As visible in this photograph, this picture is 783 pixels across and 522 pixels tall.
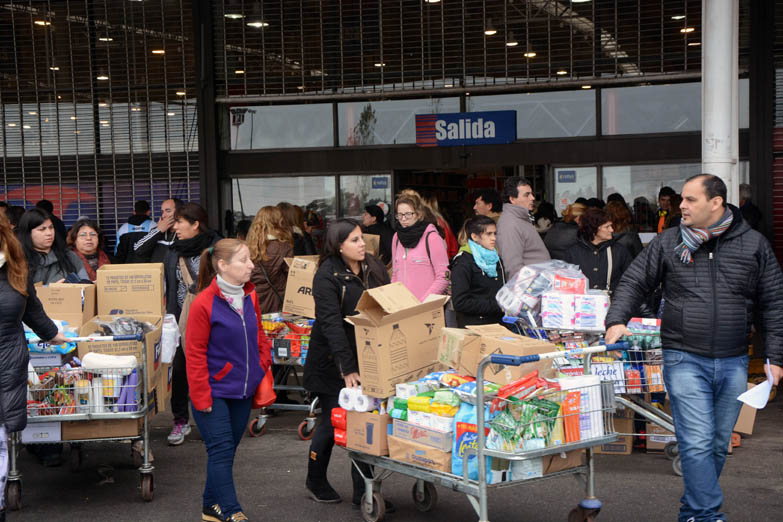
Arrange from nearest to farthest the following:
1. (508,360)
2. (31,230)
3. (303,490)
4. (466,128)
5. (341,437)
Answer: (508,360)
(341,437)
(303,490)
(31,230)
(466,128)

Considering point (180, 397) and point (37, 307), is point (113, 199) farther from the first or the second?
point (37, 307)

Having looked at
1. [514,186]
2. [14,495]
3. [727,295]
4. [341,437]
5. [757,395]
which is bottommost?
[14,495]

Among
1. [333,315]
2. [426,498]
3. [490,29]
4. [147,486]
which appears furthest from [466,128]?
[147,486]

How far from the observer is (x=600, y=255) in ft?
24.9

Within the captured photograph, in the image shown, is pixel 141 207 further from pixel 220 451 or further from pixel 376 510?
pixel 376 510

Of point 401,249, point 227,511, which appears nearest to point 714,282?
point 227,511

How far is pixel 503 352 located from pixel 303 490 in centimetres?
216

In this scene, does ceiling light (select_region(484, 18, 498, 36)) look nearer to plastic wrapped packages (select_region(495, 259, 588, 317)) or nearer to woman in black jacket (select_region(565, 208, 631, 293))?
woman in black jacket (select_region(565, 208, 631, 293))

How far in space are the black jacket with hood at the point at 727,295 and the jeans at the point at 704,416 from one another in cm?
8

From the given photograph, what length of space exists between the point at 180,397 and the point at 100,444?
0.86 meters

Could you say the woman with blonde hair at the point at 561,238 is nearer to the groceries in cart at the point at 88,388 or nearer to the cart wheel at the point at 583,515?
the cart wheel at the point at 583,515

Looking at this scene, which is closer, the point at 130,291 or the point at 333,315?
the point at 333,315

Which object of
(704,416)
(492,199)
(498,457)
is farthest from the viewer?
(492,199)

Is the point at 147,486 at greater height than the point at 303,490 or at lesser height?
greater
